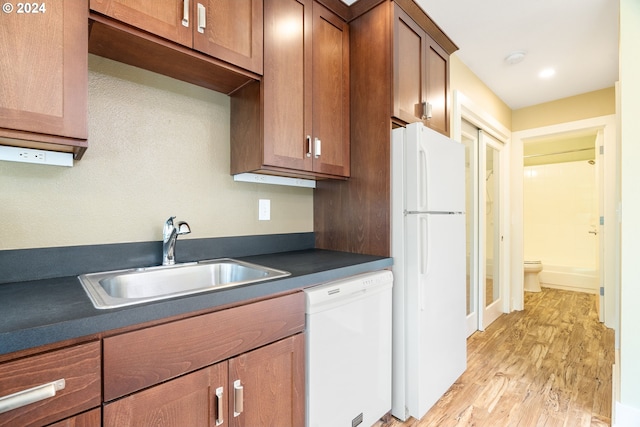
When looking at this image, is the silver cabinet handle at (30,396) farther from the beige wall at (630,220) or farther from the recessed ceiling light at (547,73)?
the recessed ceiling light at (547,73)

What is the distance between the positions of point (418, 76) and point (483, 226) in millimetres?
1823

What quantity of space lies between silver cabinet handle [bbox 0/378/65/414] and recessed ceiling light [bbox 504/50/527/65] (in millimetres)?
3340

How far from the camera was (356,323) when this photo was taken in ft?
4.81

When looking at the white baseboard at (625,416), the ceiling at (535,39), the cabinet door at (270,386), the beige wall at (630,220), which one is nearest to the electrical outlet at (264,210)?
the cabinet door at (270,386)

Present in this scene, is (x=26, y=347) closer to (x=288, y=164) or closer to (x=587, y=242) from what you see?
(x=288, y=164)

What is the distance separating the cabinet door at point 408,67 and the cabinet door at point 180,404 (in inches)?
60.5

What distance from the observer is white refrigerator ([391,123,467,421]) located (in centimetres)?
168

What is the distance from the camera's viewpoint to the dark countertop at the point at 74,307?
0.69m

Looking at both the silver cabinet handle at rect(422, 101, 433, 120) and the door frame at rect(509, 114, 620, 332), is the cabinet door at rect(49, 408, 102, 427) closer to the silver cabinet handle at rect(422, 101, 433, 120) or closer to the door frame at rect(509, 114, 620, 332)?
the silver cabinet handle at rect(422, 101, 433, 120)

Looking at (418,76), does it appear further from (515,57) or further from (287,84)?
(515,57)

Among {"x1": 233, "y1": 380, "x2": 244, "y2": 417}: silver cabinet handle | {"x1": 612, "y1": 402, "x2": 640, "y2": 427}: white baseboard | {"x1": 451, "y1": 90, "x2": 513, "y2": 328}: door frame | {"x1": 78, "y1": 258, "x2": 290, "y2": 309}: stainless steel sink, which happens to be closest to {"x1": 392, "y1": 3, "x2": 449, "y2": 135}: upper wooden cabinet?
{"x1": 451, "y1": 90, "x2": 513, "y2": 328}: door frame

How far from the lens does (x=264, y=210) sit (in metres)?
1.90

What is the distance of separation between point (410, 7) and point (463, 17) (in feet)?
1.67

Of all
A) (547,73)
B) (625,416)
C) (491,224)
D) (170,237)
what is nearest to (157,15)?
(170,237)
